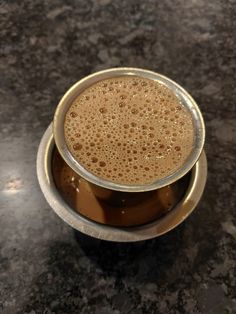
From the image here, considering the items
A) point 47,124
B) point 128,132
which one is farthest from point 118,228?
point 47,124

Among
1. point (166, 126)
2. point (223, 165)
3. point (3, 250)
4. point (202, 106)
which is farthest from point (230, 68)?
point (3, 250)

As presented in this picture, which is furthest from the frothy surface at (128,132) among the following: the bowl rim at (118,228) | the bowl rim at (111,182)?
the bowl rim at (118,228)

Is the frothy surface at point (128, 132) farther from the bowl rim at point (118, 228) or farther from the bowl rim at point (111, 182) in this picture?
the bowl rim at point (118, 228)

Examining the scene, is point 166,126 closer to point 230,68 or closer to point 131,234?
point 131,234

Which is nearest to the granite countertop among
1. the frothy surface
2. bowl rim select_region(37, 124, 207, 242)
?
bowl rim select_region(37, 124, 207, 242)

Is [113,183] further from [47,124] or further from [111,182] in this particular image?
[47,124]

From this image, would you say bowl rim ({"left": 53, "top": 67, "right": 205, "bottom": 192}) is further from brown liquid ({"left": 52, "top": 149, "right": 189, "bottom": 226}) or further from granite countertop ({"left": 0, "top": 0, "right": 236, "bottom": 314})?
granite countertop ({"left": 0, "top": 0, "right": 236, "bottom": 314})
